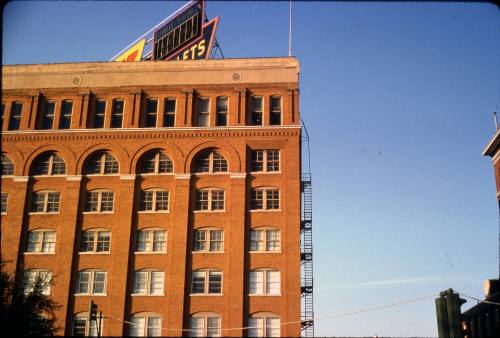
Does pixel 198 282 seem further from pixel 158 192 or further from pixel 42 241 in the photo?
pixel 42 241

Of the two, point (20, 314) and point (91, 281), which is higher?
point (91, 281)

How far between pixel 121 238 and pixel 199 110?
11.4 m

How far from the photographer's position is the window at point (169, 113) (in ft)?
156

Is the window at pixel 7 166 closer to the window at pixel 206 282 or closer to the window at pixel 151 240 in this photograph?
the window at pixel 151 240

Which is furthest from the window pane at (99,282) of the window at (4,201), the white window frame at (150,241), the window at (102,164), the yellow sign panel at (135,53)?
the yellow sign panel at (135,53)

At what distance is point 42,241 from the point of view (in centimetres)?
4566

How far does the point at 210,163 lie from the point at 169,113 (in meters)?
5.36

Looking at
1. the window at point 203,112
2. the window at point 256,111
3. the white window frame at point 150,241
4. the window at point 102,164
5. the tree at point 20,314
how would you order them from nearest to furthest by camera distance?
1. the tree at point 20,314
2. the white window frame at point 150,241
3. the window at point 102,164
4. the window at point 256,111
5. the window at point 203,112

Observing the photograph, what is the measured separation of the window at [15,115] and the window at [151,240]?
45.2 ft

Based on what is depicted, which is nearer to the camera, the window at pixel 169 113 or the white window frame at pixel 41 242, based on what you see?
the white window frame at pixel 41 242

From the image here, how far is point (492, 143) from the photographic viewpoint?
47438mm

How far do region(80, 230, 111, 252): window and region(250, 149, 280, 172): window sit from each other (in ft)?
38.5

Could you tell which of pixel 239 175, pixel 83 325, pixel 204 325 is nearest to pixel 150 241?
pixel 204 325

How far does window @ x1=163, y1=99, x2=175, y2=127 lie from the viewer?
156 feet
